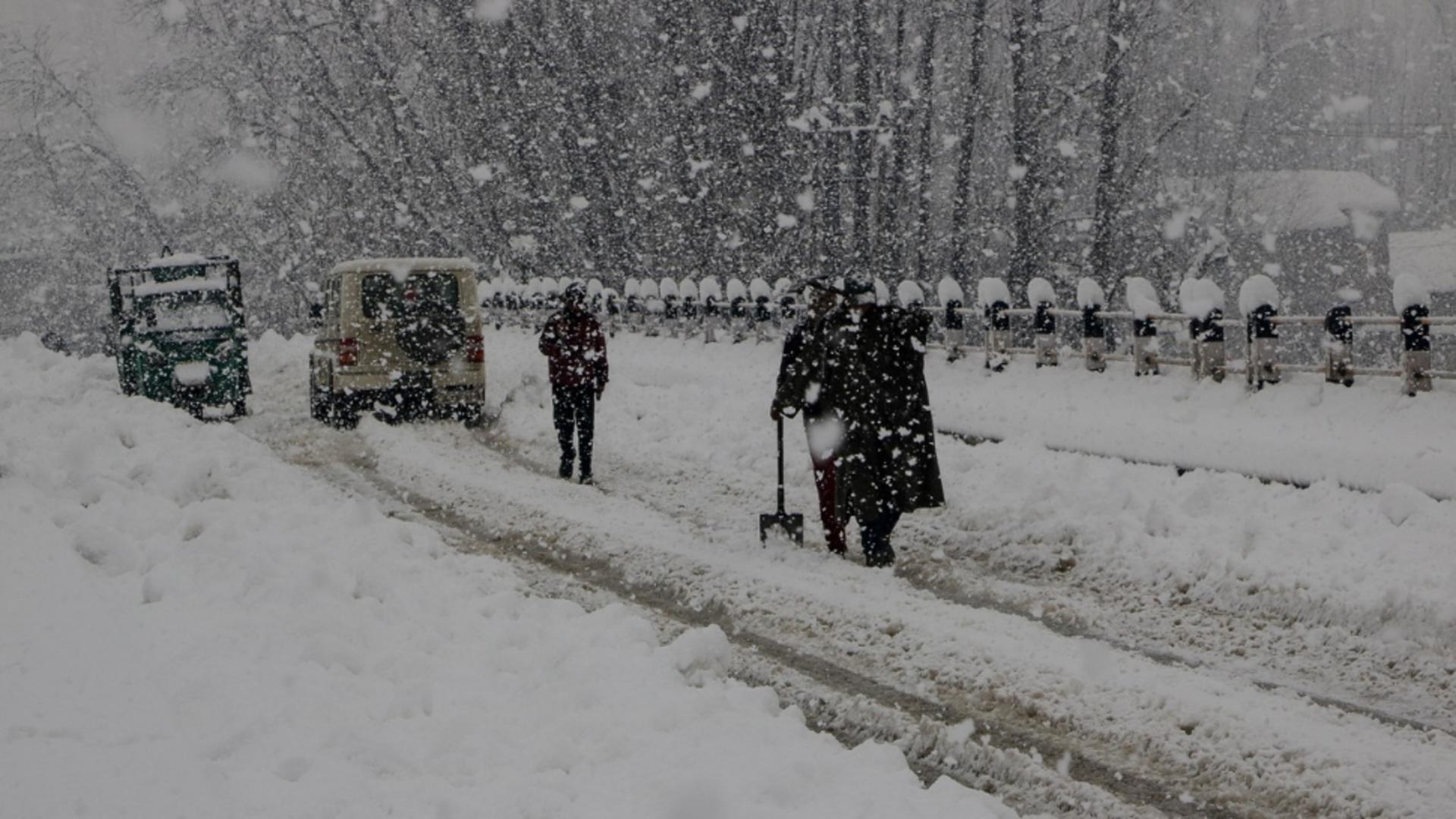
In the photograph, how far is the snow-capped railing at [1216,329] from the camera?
478 inches

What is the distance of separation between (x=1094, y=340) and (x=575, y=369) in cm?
839

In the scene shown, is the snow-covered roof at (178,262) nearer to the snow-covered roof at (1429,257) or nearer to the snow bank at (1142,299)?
the snow bank at (1142,299)

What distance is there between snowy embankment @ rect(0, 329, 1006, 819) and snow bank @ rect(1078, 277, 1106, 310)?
1137 cm

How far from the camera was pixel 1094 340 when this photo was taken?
54.1 feet

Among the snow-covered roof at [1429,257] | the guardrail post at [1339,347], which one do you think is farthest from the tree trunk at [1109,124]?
the snow-covered roof at [1429,257]

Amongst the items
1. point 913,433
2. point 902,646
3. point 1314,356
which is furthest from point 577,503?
point 1314,356

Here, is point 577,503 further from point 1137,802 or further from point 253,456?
point 1137,802

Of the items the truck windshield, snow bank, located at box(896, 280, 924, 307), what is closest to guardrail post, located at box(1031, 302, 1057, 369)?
snow bank, located at box(896, 280, 924, 307)

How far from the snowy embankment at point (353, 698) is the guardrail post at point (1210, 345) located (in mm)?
9996

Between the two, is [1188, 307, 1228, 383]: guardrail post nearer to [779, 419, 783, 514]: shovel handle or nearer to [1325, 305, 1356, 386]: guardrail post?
[1325, 305, 1356, 386]: guardrail post

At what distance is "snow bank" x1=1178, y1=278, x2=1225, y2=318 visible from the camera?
14.3m

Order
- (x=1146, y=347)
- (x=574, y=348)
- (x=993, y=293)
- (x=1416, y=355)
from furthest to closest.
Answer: (x=993, y=293) → (x=1146, y=347) → (x=1416, y=355) → (x=574, y=348)

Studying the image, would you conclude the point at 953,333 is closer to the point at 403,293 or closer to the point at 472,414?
the point at 472,414

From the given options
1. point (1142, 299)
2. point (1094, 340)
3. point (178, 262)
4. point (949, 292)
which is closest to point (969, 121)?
point (949, 292)
